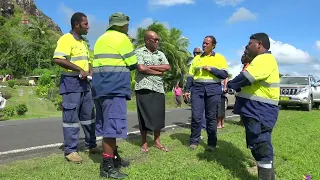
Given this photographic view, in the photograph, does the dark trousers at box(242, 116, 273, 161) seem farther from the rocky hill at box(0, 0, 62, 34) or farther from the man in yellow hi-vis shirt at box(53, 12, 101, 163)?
the rocky hill at box(0, 0, 62, 34)

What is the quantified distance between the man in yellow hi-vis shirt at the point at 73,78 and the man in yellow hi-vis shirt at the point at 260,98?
2.24 metres

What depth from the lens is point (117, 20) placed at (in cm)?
427

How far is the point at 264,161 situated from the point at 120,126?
172cm

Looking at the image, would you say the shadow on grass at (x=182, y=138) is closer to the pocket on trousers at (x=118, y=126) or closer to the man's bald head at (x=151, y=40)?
the man's bald head at (x=151, y=40)

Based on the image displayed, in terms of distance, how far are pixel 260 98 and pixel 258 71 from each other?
34cm

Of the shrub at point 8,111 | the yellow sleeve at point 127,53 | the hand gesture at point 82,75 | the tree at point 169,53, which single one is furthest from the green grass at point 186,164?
the tree at point 169,53

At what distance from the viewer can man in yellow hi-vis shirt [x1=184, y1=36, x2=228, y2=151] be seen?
18.8 feet

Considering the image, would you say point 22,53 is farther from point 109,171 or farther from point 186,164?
point 109,171

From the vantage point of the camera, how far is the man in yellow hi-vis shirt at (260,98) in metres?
3.79

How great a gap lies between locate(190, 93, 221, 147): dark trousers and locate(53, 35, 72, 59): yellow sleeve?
89.6 inches

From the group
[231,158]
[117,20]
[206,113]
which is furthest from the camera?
[206,113]

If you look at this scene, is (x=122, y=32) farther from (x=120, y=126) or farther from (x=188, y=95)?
(x=188, y=95)

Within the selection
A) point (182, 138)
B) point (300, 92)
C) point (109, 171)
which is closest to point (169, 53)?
point (300, 92)

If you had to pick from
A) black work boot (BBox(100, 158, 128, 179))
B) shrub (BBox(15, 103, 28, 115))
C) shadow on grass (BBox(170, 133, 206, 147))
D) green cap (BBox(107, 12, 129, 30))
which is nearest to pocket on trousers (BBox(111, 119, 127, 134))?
black work boot (BBox(100, 158, 128, 179))
